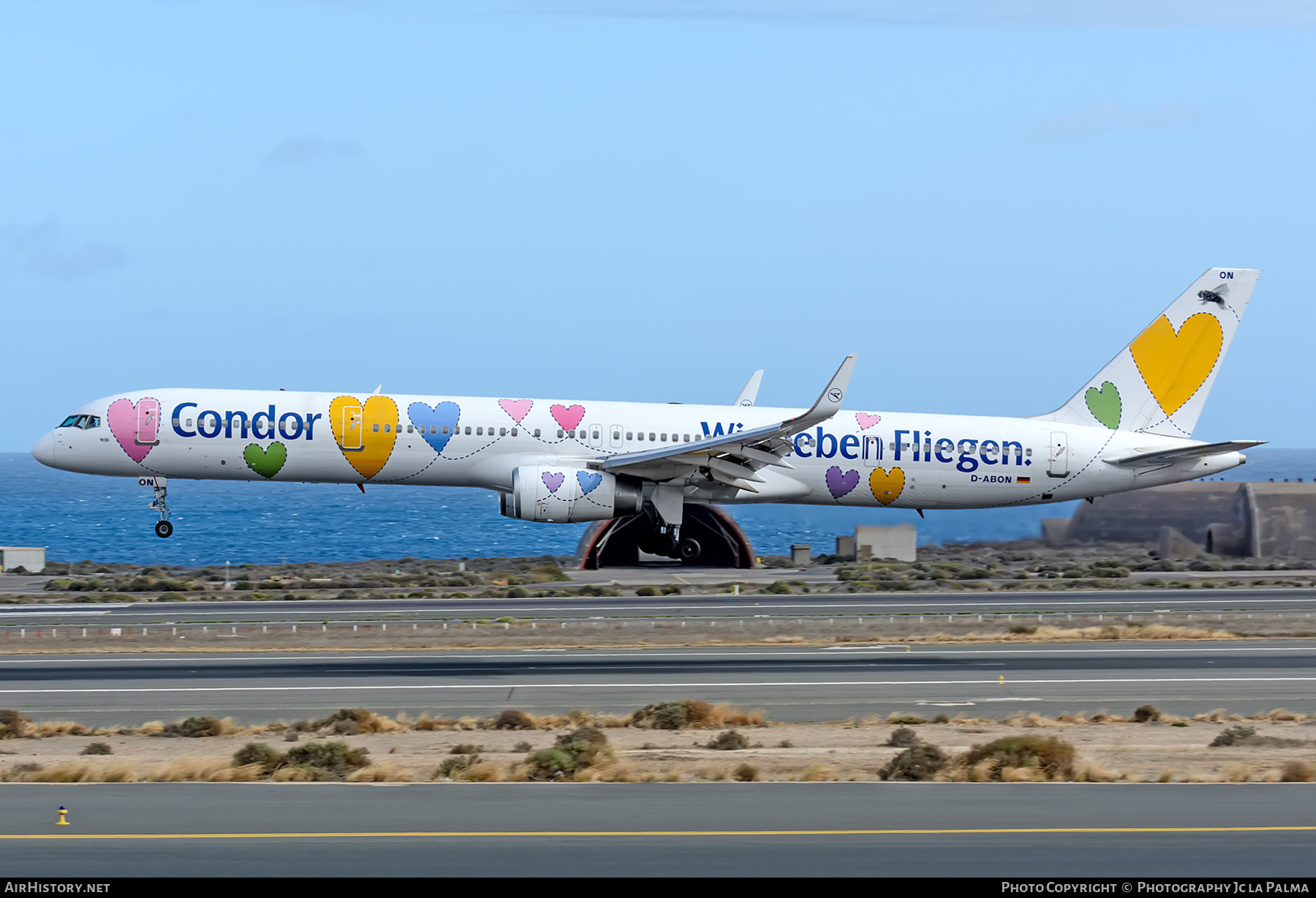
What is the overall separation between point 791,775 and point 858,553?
37.8 metres

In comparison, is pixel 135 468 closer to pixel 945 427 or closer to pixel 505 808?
pixel 945 427

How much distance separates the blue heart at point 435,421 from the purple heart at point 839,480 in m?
11.6

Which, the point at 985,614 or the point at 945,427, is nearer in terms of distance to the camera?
the point at 985,614

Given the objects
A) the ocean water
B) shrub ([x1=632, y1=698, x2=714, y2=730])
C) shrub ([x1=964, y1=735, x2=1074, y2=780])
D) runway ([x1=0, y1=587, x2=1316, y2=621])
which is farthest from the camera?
the ocean water

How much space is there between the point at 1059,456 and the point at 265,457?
2469 cm

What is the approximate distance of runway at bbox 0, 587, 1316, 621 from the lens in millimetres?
36375

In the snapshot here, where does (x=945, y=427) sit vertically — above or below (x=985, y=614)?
above

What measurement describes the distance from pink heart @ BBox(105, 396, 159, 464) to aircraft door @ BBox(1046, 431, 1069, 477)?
90.5ft

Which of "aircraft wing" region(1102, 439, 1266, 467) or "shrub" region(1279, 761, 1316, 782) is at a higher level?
"aircraft wing" region(1102, 439, 1266, 467)

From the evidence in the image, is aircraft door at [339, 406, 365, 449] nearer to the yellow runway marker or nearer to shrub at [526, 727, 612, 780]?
shrub at [526, 727, 612, 780]

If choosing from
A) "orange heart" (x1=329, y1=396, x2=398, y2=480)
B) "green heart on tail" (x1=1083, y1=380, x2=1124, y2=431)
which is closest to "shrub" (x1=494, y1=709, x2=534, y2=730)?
"orange heart" (x1=329, y1=396, x2=398, y2=480)

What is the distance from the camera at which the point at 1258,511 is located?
54969 mm
